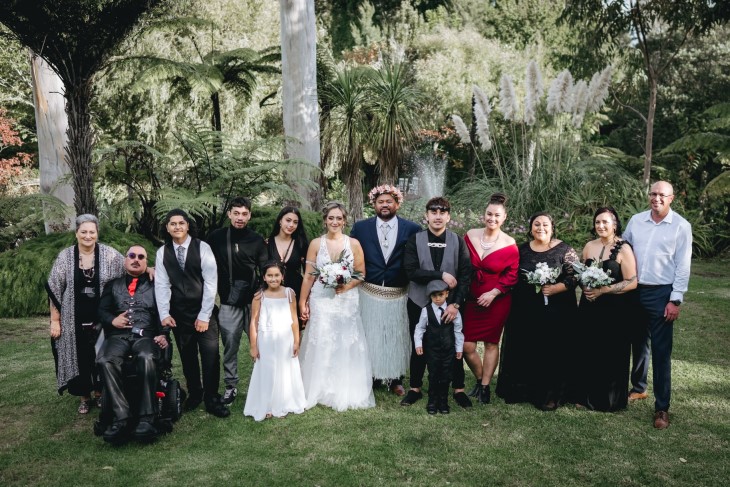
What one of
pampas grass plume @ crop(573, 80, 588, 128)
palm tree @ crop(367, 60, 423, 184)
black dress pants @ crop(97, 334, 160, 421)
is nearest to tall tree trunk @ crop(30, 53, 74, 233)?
palm tree @ crop(367, 60, 423, 184)

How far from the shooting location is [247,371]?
6.24m

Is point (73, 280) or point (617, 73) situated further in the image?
point (617, 73)

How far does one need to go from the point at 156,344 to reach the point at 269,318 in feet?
2.94

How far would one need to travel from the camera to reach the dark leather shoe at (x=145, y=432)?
437 cm

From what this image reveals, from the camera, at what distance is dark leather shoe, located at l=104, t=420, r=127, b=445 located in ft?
14.2

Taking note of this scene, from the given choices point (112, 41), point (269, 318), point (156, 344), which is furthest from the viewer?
point (112, 41)

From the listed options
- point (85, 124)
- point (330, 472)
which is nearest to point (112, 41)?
point (85, 124)

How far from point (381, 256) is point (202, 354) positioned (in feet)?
5.68

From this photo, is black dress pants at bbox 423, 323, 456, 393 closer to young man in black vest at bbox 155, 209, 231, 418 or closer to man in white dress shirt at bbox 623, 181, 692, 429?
man in white dress shirt at bbox 623, 181, 692, 429

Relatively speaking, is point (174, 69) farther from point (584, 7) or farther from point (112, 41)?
point (584, 7)

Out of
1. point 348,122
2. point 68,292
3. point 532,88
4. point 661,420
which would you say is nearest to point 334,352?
point 68,292

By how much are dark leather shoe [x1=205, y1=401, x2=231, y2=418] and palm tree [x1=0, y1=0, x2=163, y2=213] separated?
12.4 ft

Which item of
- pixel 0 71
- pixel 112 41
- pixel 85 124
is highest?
pixel 0 71

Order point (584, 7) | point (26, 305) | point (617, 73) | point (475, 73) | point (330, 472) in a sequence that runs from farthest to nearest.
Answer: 1. point (617, 73)
2. point (475, 73)
3. point (584, 7)
4. point (26, 305)
5. point (330, 472)
